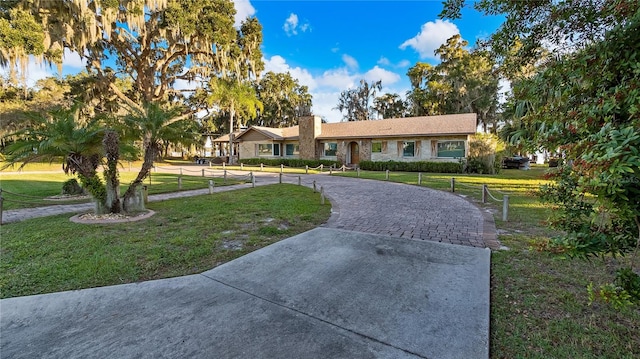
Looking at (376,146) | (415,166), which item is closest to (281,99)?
(376,146)

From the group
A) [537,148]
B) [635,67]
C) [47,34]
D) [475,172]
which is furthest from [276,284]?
[47,34]

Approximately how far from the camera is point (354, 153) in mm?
27219

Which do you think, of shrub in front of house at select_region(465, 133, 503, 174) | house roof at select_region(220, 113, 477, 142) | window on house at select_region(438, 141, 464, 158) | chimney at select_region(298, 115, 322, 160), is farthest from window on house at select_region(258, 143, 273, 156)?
shrub in front of house at select_region(465, 133, 503, 174)

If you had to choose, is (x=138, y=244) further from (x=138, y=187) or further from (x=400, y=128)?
(x=400, y=128)

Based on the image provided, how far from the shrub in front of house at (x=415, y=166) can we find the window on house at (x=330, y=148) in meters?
3.64

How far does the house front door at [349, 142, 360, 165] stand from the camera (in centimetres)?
2694

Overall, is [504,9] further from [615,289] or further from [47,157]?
[47,157]

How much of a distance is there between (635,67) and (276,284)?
3.54 meters

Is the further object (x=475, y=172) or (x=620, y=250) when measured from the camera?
(x=475, y=172)

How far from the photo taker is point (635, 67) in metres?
1.54

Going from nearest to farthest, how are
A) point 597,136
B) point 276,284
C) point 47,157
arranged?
point 597,136
point 276,284
point 47,157

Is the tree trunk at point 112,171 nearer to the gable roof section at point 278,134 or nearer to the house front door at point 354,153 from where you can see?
the house front door at point 354,153

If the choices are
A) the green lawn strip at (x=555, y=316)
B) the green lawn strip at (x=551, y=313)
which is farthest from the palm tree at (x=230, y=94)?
the green lawn strip at (x=555, y=316)

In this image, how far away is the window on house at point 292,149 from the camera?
3013 cm
